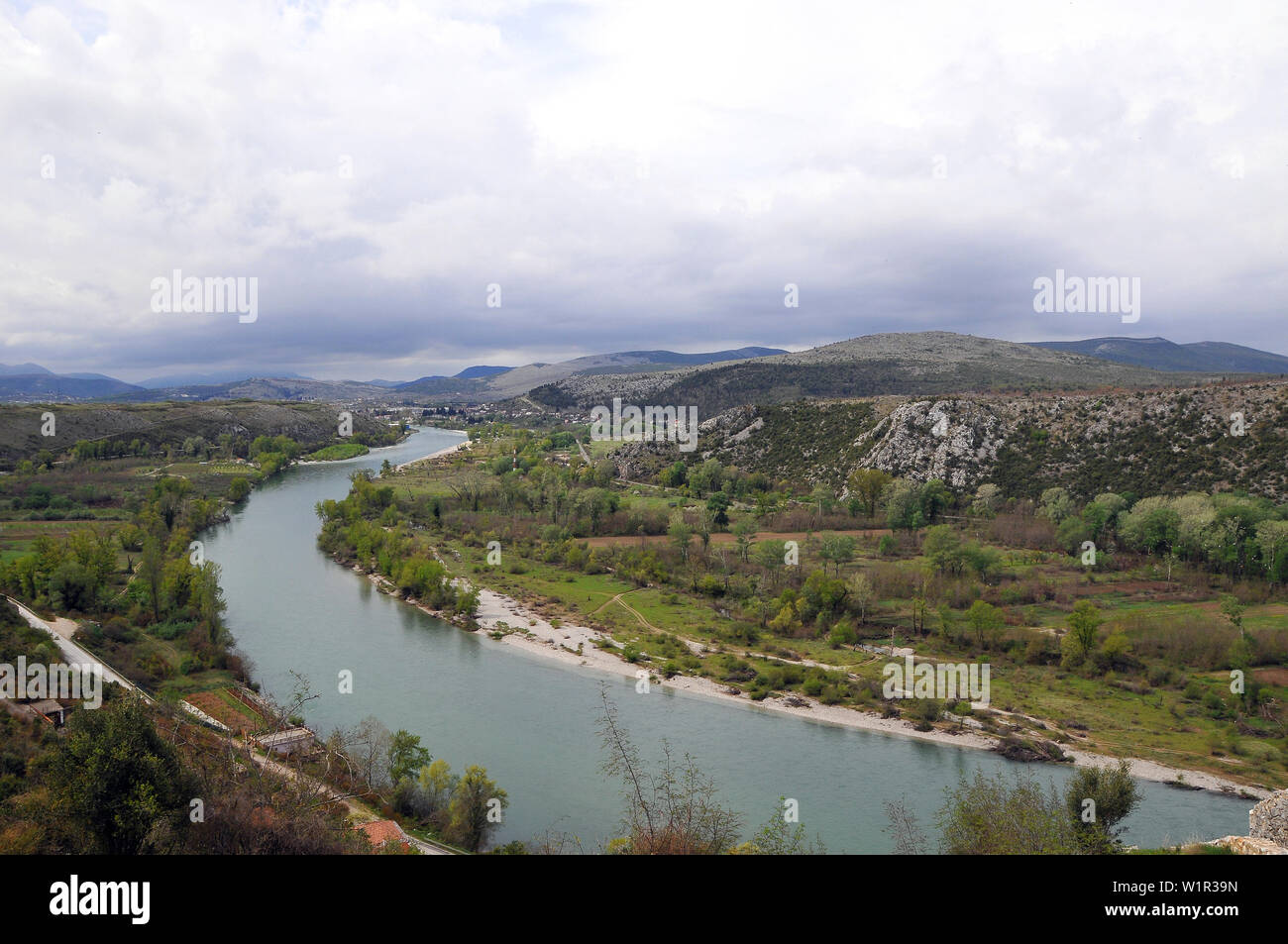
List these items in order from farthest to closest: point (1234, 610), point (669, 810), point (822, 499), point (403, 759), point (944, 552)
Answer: point (822, 499), point (944, 552), point (1234, 610), point (403, 759), point (669, 810)

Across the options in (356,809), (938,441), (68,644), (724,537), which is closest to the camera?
(356,809)

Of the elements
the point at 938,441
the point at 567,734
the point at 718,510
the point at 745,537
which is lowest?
the point at 567,734

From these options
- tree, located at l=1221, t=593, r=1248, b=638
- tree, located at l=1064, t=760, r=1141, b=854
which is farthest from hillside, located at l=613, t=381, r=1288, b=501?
tree, located at l=1064, t=760, r=1141, b=854

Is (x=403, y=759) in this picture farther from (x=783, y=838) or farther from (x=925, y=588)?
(x=925, y=588)

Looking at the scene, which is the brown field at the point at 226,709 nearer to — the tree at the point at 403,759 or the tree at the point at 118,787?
the tree at the point at 403,759

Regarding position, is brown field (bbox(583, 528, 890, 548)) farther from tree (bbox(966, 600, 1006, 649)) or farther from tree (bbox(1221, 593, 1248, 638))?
tree (bbox(1221, 593, 1248, 638))

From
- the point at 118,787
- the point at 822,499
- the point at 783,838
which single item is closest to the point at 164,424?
the point at 822,499
